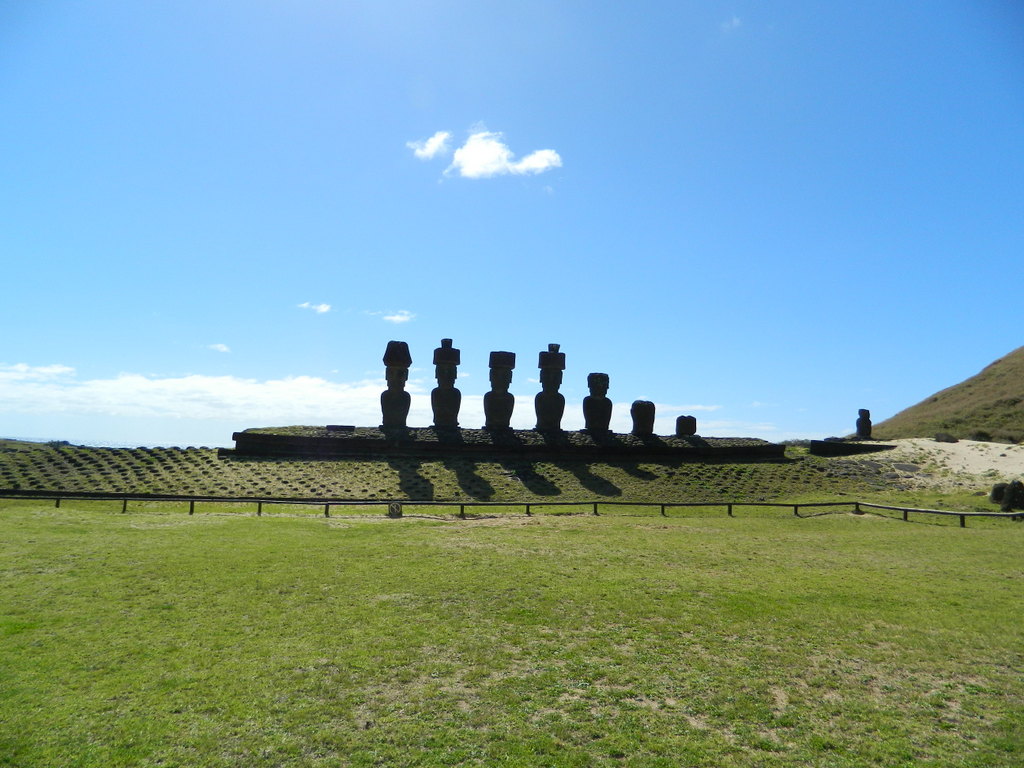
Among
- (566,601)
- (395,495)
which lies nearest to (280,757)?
(566,601)

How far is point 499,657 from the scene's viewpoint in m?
7.77

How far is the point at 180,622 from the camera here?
8836 millimetres

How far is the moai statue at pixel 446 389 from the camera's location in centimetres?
3912

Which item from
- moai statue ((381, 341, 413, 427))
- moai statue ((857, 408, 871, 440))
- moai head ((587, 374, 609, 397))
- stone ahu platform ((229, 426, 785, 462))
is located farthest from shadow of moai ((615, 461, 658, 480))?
moai statue ((857, 408, 871, 440))

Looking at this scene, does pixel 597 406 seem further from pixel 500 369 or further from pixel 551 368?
pixel 500 369

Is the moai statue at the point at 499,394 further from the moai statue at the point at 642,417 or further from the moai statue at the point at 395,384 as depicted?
the moai statue at the point at 642,417

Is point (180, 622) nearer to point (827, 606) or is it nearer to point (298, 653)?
point (298, 653)

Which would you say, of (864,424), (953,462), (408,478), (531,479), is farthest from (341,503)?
(864,424)

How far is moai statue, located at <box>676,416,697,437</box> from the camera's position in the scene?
43.6m

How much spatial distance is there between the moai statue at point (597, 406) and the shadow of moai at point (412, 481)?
42.0 ft

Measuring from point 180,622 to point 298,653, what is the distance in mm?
2217

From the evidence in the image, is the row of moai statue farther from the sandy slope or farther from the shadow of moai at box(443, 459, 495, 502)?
the sandy slope

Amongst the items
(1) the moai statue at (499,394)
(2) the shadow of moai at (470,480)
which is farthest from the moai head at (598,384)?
(2) the shadow of moai at (470,480)

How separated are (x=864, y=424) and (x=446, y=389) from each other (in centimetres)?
3297
